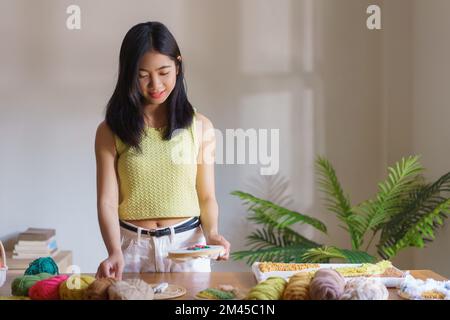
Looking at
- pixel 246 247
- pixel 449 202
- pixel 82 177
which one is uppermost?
pixel 82 177

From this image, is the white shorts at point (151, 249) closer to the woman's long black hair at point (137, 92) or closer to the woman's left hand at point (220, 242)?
the woman's left hand at point (220, 242)

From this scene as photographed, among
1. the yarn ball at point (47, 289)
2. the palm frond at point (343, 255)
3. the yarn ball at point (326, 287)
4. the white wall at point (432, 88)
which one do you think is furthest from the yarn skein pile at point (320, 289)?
the white wall at point (432, 88)

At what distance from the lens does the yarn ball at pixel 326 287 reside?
0.75m

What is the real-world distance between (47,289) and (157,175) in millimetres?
304

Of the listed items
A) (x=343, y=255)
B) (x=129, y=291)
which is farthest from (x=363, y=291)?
(x=343, y=255)

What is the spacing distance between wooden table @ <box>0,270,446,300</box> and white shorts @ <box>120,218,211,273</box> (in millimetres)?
58

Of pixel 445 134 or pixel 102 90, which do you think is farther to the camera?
pixel 445 134

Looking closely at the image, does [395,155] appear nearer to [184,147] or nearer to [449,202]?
[449,202]

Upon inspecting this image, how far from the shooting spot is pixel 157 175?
1.06m

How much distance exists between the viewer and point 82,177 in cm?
149

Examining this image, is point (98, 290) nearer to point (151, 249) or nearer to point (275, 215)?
point (151, 249)

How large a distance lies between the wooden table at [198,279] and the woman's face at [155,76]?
28 centimetres

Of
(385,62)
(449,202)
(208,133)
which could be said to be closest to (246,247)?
(449,202)

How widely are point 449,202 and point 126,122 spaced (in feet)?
3.54
